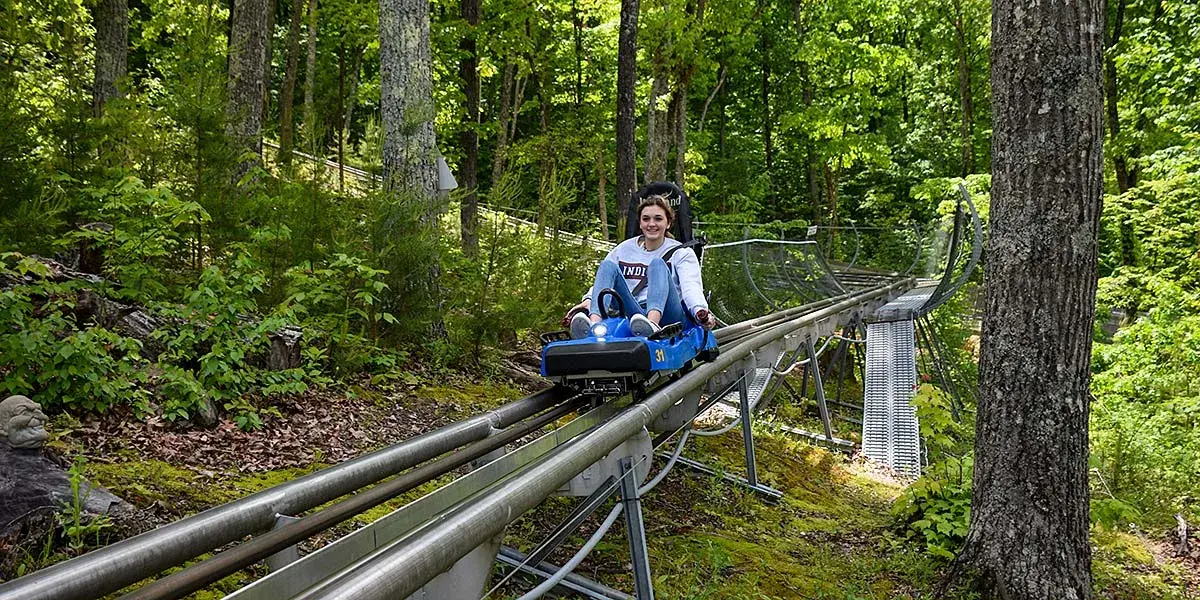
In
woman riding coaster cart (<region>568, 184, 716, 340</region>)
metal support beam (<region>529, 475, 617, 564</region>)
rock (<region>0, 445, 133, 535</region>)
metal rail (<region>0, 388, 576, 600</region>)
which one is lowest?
metal support beam (<region>529, 475, 617, 564</region>)

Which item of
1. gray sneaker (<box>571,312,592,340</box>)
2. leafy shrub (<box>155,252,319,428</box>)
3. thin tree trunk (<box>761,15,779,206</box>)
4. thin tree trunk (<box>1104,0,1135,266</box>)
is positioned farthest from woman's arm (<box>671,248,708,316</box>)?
thin tree trunk (<box>761,15,779,206</box>)

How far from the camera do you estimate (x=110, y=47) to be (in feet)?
30.7

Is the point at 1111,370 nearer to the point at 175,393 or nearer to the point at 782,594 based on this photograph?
the point at 782,594

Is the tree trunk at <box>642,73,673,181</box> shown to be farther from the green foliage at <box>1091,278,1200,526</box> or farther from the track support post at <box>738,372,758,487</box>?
the track support post at <box>738,372,758,487</box>

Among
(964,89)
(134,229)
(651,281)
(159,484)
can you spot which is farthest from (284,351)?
(964,89)

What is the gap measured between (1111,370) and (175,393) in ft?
42.2

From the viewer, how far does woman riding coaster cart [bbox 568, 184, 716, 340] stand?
4.55 meters

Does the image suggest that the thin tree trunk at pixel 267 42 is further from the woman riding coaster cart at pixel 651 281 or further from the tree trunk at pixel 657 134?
the woman riding coaster cart at pixel 651 281

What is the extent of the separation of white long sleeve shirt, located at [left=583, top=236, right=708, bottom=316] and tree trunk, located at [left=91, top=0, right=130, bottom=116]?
7072mm

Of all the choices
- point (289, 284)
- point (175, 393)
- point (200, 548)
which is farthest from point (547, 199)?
point (200, 548)

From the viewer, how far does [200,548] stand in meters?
1.95

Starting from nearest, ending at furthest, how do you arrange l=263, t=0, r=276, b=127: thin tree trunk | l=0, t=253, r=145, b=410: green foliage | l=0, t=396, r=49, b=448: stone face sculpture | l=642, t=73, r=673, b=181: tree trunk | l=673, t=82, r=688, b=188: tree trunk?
l=0, t=396, r=49, b=448: stone face sculpture, l=0, t=253, r=145, b=410: green foliage, l=263, t=0, r=276, b=127: thin tree trunk, l=642, t=73, r=673, b=181: tree trunk, l=673, t=82, r=688, b=188: tree trunk

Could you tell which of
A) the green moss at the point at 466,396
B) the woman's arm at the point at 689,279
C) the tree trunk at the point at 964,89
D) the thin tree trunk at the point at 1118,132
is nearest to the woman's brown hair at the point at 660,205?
the woman's arm at the point at 689,279

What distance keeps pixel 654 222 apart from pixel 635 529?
2262 mm
